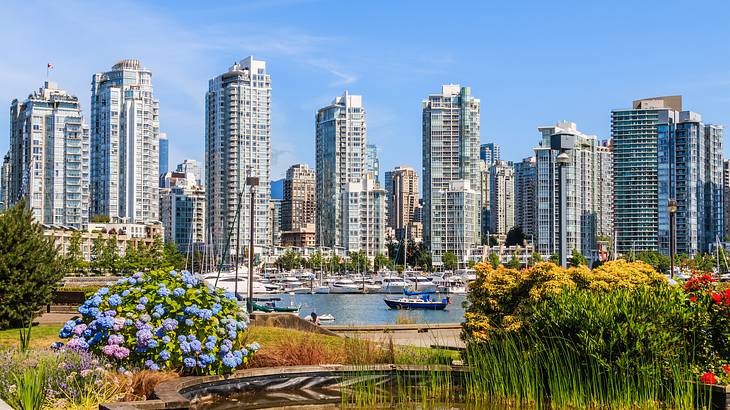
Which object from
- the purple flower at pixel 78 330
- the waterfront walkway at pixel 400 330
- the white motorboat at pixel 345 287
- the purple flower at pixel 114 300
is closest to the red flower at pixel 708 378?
the purple flower at pixel 114 300

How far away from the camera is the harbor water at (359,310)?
7769 cm

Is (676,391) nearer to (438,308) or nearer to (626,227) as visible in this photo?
(438,308)

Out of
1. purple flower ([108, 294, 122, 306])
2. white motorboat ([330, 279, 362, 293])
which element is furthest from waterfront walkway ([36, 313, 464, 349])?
white motorboat ([330, 279, 362, 293])

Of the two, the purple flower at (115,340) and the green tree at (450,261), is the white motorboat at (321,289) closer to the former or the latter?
the green tree at (450,261)

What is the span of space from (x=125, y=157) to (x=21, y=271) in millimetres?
177506

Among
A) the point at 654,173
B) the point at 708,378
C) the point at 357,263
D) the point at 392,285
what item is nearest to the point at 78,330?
the point at 708,378

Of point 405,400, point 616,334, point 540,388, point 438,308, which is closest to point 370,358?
point 405,400

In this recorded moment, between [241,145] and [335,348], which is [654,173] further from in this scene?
[335,348]

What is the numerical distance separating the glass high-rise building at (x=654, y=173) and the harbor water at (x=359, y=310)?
80.1m

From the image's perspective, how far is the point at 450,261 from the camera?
186125 millimetres

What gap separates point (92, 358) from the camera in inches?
436

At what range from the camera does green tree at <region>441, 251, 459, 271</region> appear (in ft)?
611

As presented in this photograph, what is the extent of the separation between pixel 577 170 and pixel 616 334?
19400 cm

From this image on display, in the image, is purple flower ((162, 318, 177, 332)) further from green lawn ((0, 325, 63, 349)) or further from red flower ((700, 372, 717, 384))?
red flower ((700, 372, 717, 384))
